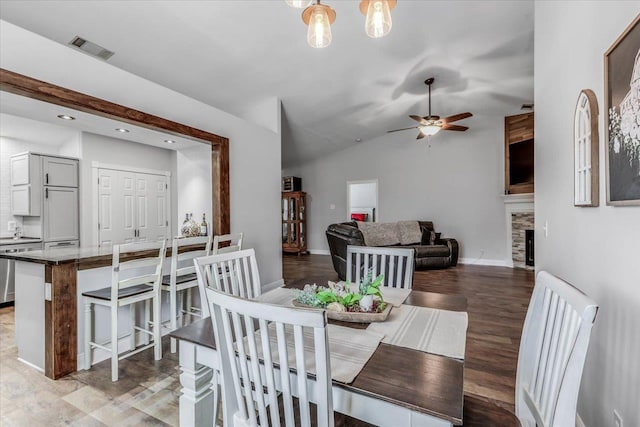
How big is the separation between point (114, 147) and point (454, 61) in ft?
17.4

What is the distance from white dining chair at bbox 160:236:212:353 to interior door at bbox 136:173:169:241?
273 centimetres

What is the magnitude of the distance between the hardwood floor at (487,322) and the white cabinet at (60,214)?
334 cm

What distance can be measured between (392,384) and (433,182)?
6586mm

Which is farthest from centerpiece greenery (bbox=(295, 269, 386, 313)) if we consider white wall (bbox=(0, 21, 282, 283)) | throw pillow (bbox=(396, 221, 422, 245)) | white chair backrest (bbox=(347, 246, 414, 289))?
throw pillow (bbox=(396, 221, 422, 245))

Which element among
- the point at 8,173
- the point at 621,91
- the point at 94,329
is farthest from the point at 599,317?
the point at 8,173

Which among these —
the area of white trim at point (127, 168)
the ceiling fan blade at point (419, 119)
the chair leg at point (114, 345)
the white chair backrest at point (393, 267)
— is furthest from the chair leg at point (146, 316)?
the ceiling fan blade at point (419, 119)

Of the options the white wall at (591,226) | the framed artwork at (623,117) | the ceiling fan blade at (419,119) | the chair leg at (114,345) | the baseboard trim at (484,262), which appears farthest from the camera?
the baseboard trim at (484,262)

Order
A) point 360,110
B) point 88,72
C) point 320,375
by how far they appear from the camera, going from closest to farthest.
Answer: point 320,375 → point 88,72 → point 360,110

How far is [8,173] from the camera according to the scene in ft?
14.2

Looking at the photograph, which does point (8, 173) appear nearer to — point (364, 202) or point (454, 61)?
point (454, 61)

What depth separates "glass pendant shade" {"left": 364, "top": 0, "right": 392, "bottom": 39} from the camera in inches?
56.0

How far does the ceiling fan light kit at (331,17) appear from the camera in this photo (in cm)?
142

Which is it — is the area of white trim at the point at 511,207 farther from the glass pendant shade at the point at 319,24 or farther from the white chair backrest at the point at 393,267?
the glass pendant shade at the point at 319,24

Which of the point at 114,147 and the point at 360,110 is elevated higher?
the point at 360,110
